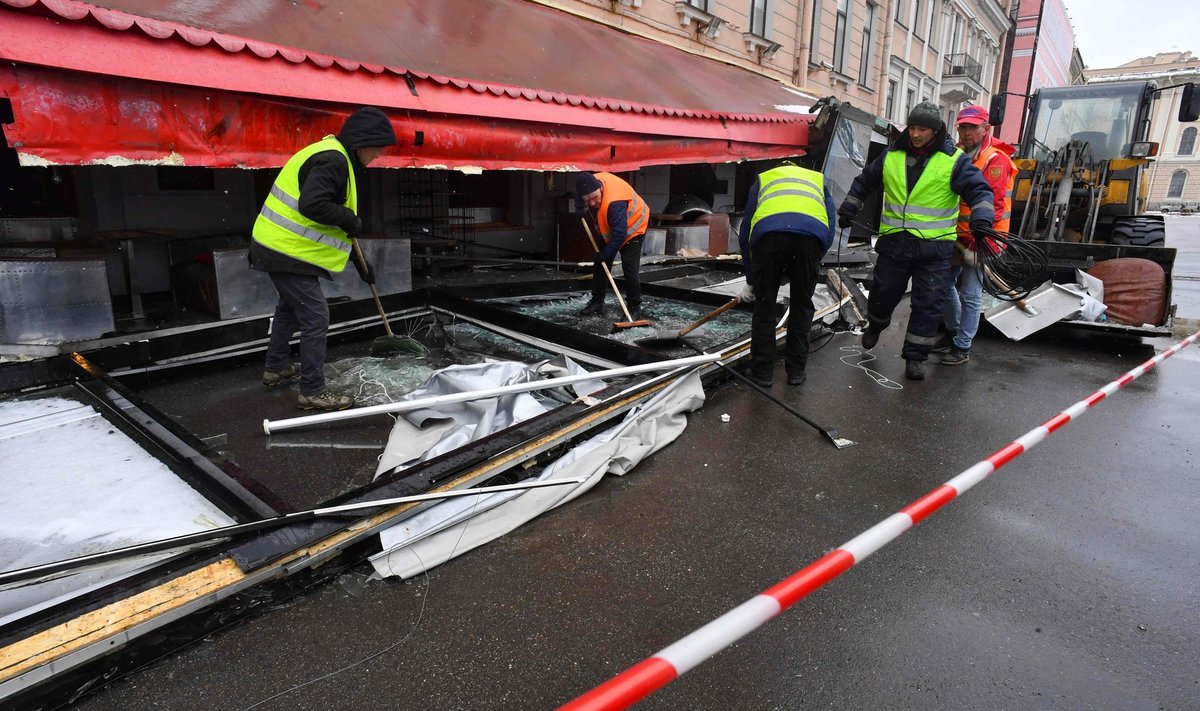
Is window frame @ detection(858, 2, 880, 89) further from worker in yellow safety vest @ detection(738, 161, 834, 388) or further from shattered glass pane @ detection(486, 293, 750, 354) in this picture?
worker in yellow safety vest @ detection(738, 161, 834, 388)

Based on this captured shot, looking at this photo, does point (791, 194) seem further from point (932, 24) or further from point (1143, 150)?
point (932, 24)

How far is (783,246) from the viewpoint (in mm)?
3912

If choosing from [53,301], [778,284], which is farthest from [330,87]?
[778,284]

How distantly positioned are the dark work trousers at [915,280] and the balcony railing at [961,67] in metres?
21.4

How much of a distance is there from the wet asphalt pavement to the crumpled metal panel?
3280 mm

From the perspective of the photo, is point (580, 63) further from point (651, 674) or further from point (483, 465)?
point (651, 674)

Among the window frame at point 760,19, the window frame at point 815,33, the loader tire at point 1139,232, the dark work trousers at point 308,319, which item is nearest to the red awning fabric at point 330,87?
the dark work trousers at point 308,319

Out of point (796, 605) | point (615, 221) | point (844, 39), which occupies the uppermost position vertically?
point (844, 39)

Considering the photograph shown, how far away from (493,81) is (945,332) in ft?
14.2

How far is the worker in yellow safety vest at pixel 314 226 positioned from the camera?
10.6ft

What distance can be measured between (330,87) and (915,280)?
4.21 metres

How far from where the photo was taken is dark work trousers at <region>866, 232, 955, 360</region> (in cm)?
430

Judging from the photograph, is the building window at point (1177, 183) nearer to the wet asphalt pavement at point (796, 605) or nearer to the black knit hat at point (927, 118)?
the black knit hat at point (927, 118)

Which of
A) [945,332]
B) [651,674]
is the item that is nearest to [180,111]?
[651,674]
